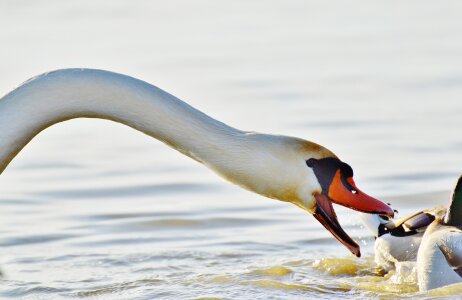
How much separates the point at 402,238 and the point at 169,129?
2.92 metres

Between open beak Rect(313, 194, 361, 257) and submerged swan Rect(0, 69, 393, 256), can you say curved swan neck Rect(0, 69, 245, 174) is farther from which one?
open beak Rect(313, 194, 361, 257)

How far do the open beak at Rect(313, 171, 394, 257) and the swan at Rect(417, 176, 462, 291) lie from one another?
0.87 m

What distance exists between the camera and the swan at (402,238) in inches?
390

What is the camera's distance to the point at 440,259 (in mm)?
8789

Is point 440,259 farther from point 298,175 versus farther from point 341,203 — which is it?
point 298,175

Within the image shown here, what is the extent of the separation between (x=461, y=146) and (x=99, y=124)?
158 inches

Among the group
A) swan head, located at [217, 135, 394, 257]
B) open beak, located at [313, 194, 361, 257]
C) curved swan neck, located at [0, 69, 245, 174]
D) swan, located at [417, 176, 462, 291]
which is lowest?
swan, located at [417, 176, 462, 291]

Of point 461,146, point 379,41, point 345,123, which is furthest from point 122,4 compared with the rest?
point 461,146

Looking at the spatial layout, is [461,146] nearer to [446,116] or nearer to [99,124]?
[446,116]

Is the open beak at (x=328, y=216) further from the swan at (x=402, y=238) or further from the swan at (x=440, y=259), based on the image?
the swan at (x=402, y=238)

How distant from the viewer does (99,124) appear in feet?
48.8

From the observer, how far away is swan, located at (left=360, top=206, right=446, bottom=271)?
9906 mm

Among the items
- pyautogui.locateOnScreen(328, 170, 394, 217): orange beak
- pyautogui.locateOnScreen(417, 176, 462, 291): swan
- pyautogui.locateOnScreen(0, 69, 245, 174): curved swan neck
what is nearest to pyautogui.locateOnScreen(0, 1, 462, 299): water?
pyautogui.locateOnScreen(417, 176, 462, 291): swan

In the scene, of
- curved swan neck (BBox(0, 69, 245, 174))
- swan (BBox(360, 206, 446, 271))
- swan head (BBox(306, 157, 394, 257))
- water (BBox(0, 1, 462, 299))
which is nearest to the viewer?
curved swan neck (BBox(0, 69, 245, 174))
